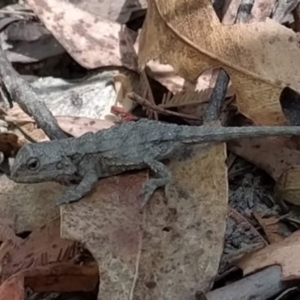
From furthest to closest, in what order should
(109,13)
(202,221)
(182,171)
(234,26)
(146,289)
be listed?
(109,13), (234,26), (182,171), (202,221), (146,289)

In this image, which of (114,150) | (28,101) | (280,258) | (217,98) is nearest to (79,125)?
(28,101)

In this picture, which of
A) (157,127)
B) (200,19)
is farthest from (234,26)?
(157,127)

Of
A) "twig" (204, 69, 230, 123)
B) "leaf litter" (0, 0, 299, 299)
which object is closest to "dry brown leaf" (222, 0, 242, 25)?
"leaf litter" (0, 0, 299, 299)

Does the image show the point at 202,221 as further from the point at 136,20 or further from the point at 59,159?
the point at 136,20

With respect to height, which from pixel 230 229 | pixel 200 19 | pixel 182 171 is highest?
pixel 200 19

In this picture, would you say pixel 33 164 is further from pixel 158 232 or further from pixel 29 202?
pixel 158 232

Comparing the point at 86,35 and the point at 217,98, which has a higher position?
the point at 217,98
